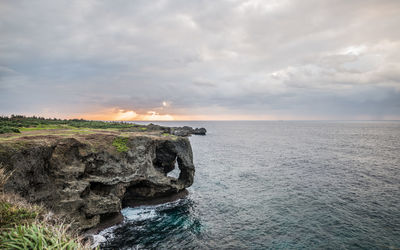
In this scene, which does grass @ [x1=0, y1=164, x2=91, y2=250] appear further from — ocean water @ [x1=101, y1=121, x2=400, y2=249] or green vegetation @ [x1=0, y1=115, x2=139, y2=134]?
green vegetation @ [x1=0, y1=115, x2=139, y2=134]

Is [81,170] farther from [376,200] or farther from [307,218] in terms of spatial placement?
[376,200]

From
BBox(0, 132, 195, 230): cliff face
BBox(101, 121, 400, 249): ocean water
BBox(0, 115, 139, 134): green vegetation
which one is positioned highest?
BBox(0, 115, 139, 134): green vegetation

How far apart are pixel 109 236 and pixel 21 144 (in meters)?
12.2

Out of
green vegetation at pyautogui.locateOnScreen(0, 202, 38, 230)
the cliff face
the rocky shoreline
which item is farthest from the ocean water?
green vegetation at pyautogui.locateOnScreen(0, 202, 38, 230)

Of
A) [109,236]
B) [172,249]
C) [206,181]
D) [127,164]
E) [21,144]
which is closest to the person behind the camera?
[21,144]

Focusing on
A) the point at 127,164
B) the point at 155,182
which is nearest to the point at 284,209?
the point at 155,182

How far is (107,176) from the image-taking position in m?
24.4

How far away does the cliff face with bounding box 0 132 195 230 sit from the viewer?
1794 centimetres

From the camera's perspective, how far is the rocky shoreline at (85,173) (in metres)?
18.0

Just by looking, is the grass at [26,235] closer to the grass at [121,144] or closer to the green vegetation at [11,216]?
the green vegetation at [11,216]

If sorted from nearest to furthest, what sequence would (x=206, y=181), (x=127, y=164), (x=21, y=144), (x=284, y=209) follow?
(x=21, y=144)
(x=127, y=164)
(x=284, y=209)
(x=206, y=181)

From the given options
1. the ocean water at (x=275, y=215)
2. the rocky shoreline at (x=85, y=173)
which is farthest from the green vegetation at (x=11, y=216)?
the ocean water at (x=275, y=215)

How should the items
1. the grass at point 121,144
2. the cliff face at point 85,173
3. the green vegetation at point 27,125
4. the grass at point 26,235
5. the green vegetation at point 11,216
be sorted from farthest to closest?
the grass at point 121,144
the green vegetation at point 27,125
the cliff face at point 85,173
the green vegetation at point 11,216
the grass at point 26,235

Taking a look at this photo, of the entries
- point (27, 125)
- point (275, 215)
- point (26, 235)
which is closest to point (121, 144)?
point (27, 125)
